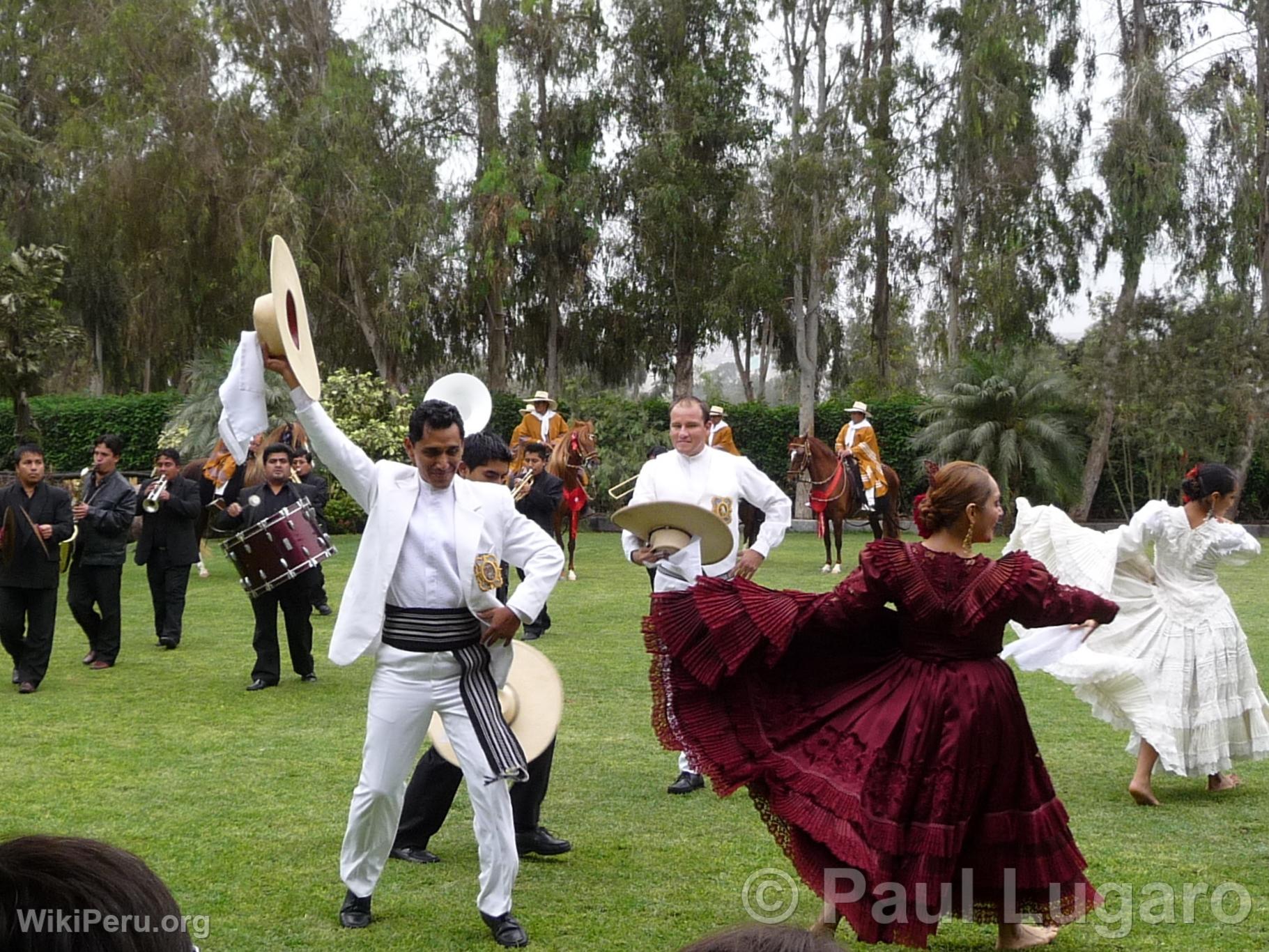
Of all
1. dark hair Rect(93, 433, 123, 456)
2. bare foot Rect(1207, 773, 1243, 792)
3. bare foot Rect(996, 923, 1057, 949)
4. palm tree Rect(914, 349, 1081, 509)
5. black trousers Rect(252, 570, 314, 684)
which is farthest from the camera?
palm tree Rect(914, 349, 1081, 509)

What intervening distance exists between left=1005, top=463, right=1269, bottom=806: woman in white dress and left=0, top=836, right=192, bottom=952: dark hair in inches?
208

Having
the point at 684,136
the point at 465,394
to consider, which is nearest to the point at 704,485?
the point at 465,394

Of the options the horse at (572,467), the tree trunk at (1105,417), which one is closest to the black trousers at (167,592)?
the horse at (572,467)

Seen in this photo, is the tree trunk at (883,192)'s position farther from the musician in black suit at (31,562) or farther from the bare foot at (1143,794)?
the bare foot at (1143,794)

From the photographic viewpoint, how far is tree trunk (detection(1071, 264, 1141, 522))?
2572 centimetres

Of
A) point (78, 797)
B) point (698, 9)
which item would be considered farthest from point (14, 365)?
point (698, 9)

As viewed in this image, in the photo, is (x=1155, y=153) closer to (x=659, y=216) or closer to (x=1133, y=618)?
(x=659, y=216)

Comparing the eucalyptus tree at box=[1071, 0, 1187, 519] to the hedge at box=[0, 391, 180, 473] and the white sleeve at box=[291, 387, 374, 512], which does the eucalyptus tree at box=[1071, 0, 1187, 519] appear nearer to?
the hedge at box=[0, 391, 180, 473]

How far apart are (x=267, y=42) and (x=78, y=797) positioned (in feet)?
91.8

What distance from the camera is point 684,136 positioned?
104 feet

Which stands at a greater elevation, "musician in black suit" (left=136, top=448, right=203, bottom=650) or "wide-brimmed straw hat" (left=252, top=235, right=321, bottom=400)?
"wide-brimmed straw hat" (left=252, top=235, right=321, bottom=400)

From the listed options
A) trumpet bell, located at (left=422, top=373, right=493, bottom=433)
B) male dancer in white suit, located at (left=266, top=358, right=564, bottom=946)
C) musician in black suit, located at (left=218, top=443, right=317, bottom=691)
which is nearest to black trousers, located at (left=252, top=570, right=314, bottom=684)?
musician in black suit, located at (left=218, top=443, right=317, bottom=691)

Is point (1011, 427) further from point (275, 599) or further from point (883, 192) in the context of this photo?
point (275, 599)

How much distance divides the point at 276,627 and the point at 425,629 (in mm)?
5554
